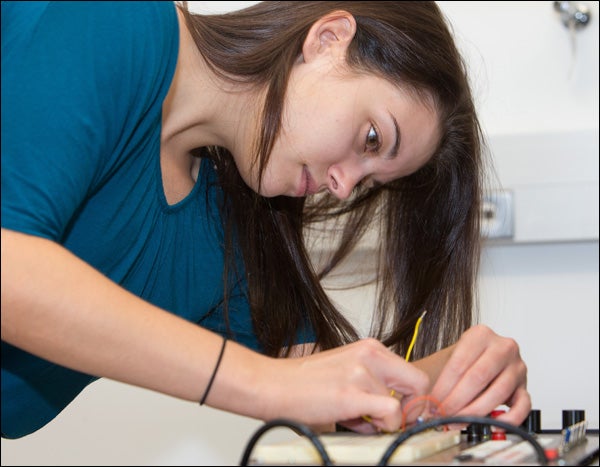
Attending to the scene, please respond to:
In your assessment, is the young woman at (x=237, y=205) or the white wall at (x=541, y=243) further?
the white wall at (x=541, y=243)

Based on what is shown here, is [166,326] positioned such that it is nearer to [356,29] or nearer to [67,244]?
[67,244]

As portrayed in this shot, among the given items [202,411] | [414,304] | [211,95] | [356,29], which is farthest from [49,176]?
[202,411]

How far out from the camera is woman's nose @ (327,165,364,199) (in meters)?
1.19

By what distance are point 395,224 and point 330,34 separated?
0.38 m

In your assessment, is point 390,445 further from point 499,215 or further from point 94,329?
point 499,215

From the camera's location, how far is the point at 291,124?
3.77 ft

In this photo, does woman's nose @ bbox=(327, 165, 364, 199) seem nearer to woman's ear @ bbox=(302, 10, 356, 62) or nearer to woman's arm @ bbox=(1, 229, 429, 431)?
woman's ear @ bbox=(302, 10, 356, 62)

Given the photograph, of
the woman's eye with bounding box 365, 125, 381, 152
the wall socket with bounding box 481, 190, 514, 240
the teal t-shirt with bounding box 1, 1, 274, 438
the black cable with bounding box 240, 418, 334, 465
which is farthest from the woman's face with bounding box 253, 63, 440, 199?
the wall socket with bounding box 481, 190, 514, 240

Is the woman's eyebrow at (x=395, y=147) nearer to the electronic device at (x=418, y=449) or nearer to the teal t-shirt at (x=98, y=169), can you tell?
the teal t-shirt at (x=98, y=169)

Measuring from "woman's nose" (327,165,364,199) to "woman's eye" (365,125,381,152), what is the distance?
4 centimetres

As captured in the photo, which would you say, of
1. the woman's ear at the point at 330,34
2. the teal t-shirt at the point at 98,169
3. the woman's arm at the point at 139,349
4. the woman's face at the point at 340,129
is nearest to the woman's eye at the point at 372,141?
the woman's face at the point at 340,129

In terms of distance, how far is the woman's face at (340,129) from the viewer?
1139mm

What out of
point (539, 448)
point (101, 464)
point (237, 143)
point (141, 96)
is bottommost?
point (101, 464)

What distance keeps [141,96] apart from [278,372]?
1.18 ft
